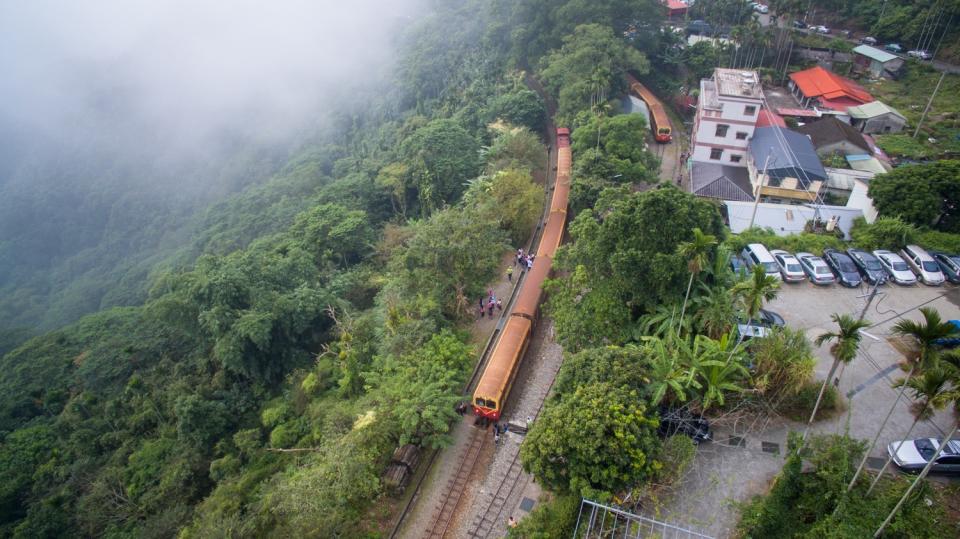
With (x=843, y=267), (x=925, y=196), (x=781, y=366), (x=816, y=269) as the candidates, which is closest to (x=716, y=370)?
(x=781, y=366)

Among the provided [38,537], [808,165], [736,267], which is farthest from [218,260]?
[808,165]

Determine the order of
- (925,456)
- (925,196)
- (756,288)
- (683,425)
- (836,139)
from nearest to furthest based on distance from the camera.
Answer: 1. (925,456)
2. (756,288)
3. (683,425)
4. (925,196)
5. (836,139)

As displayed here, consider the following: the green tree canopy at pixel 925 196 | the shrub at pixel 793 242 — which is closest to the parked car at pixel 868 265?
the shrub at pixel 793 242

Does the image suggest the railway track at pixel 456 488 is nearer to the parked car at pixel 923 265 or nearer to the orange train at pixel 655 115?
the parked car at pixel 923 265

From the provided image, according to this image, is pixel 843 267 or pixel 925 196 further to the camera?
pixel 925 196

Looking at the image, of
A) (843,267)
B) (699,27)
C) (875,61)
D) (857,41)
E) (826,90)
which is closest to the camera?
(843,267)

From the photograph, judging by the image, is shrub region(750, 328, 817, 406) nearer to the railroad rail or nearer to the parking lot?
the parking lot

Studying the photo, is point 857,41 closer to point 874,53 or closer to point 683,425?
point 874,53
